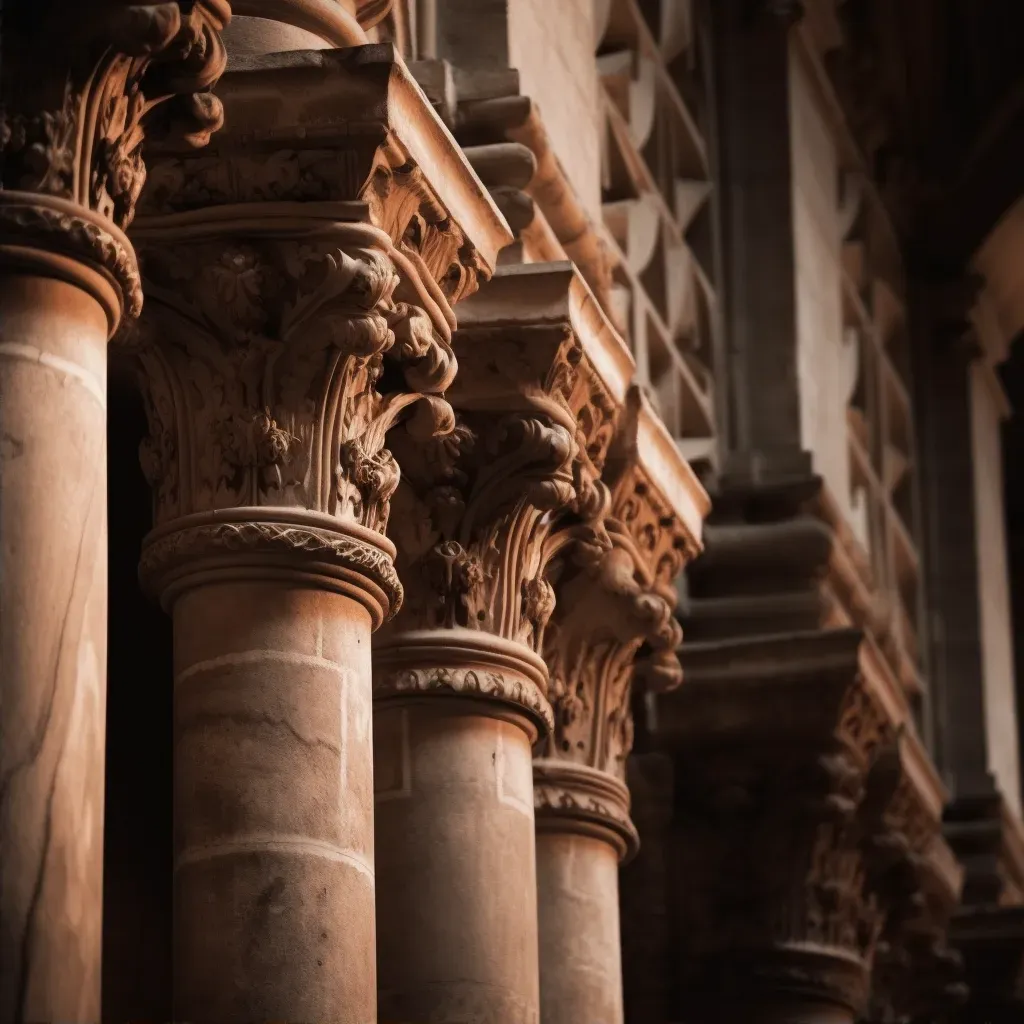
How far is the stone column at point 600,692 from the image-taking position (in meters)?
8.31

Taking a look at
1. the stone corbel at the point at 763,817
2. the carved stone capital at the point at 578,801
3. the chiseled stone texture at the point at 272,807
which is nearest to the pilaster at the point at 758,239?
the stone corbel at the point at 763,817

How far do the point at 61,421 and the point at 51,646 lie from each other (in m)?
0.42

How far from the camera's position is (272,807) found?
611 cm

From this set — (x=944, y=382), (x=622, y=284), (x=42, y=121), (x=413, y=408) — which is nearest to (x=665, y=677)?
(x=622, y=284)

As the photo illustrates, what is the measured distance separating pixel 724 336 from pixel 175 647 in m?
5.20

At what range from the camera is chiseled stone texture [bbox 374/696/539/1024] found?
7.15 metres

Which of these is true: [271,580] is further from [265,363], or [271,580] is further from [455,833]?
[455,833]

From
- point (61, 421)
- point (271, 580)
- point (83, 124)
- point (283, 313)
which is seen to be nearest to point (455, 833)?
point (271, 580)

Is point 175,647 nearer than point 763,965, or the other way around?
point 175,647

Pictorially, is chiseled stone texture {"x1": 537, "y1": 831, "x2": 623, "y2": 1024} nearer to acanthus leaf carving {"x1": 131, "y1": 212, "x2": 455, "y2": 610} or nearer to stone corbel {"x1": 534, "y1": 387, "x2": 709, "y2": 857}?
stone corbel {"x1": 534, "y1": 387, "x2": 709, "y2": 857}

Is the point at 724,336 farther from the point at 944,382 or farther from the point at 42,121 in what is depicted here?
the point at 42,121

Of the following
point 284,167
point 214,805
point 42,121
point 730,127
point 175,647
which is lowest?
point 214,805

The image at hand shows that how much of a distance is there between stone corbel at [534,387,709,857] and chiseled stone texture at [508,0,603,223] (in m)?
0.79

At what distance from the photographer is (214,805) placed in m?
6.14
